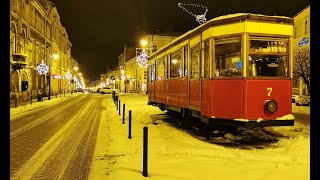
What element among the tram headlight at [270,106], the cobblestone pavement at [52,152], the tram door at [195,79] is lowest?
the cobblestone pavement at [52,152]

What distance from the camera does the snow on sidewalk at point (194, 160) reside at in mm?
6848

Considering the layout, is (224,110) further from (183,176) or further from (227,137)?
(183,176)

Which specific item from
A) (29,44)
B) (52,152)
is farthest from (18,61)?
(52,152)

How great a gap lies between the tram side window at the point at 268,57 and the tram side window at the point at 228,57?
35cm

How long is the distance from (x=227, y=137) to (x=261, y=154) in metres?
3.08

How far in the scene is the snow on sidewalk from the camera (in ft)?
22.5

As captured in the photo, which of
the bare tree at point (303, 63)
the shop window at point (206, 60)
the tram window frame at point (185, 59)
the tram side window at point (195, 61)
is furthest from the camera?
the bare tree at point (303, 63)

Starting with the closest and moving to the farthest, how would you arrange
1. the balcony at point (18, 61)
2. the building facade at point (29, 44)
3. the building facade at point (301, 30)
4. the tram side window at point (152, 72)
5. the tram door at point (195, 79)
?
1. the tram door at point (195, 79)
2. the tram side window at point (152, 72)
3. the balcony at point (18, 61)
4. the building facade at point (29, 44)
5. the building facade at point (301, 30)

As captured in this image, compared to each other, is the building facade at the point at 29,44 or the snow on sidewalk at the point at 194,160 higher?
the building facade at the point at 29,44

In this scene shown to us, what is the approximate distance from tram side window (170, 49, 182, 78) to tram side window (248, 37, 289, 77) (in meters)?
4.10

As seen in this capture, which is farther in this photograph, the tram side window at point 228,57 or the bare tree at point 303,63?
the bare tree at point 303,63

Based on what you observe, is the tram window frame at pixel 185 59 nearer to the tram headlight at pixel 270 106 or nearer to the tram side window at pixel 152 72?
the tram headlight at pixel 270 106

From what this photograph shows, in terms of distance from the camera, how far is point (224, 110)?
10375 mm

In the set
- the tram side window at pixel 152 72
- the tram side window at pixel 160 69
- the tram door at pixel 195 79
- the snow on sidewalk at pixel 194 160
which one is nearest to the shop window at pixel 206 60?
the tram door at pixel 195 79
